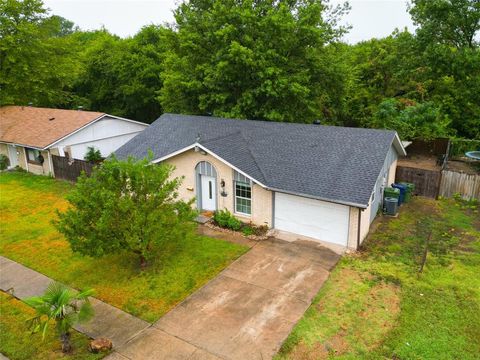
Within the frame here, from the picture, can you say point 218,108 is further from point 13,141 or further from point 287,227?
point 13,141

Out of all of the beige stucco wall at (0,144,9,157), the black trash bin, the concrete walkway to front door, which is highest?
the beige stucco wall at (0,144,9,157)

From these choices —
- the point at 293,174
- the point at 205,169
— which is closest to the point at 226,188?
the point at 205,169

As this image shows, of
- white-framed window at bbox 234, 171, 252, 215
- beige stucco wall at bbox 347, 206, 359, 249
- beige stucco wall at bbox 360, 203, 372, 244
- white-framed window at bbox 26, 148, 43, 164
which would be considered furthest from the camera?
white-framed window at bbox 26, 148, 43, 164

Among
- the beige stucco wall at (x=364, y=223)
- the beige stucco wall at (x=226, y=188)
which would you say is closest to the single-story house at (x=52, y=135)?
the beige stucco wall at (x=226, y=188)

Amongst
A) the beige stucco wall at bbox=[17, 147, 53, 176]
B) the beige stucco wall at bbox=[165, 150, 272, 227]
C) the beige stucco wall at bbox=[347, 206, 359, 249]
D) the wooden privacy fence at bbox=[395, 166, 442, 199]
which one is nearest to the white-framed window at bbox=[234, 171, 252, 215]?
the beige stucco wall at bbox=[165, 150, 272, 227]

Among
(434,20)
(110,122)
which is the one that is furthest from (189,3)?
(434,20)

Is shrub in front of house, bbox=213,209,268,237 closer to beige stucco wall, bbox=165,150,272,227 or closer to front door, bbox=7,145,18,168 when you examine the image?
beige stucco wall, bbox=165,150,272,227

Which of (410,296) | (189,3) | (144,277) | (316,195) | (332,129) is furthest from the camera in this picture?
(189,3)

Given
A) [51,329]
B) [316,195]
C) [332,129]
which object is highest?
[332,129]

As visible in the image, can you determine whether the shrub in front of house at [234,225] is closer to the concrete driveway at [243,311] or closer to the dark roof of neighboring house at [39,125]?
the concrete driveway at [243,311]
